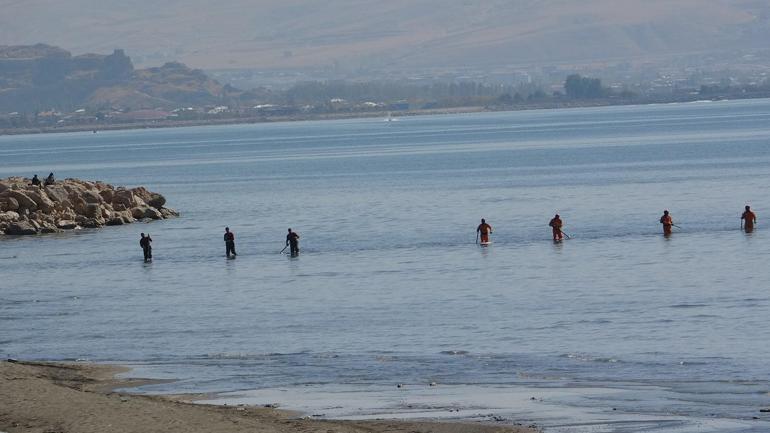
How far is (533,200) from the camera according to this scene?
67750 millimetres

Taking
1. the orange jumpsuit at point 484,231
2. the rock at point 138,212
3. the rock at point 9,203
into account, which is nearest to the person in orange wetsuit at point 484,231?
the orange jumpsuit at point 484,231

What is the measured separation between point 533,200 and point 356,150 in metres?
80.6

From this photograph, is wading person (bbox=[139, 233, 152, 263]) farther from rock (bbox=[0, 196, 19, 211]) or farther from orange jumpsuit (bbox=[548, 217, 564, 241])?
rock (bbox=[0, 196, 19, 211])

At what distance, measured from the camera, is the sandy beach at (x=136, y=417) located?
61.9ft

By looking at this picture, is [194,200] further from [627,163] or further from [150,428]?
[150,428]

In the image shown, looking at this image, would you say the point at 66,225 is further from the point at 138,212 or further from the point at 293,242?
the point at 293,242

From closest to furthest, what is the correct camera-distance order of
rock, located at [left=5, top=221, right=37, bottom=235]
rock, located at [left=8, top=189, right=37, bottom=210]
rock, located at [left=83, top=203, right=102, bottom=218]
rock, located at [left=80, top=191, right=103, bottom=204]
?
rock, located at [left=5, top=221, right=37, bottom=235]
rock, located at [left=8, top=189, right=37, bottom=210]
rock, located at [left=83, top=203, right=102, bottom=218]
rock, located at [left=80, top=191, right=103, bottom=204]

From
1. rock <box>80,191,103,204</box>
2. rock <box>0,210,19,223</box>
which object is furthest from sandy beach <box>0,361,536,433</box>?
rock <box>80,191,103,204</box>

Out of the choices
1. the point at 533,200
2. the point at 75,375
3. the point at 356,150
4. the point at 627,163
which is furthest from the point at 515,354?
the point at 356,150

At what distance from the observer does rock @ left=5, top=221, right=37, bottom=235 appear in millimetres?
57531

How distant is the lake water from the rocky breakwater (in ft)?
5.03

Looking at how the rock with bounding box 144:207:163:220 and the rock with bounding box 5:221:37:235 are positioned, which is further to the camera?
the rock with bounding box 144:207:163:220

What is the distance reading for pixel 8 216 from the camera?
2299 inches

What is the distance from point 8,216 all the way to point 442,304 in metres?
30.0
